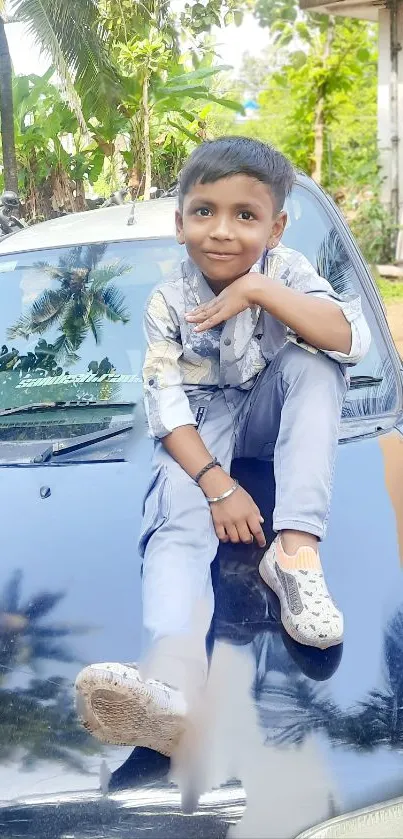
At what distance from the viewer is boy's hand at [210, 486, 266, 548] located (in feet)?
6.25

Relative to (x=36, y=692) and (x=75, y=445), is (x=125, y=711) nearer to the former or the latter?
(x=36, y=692)

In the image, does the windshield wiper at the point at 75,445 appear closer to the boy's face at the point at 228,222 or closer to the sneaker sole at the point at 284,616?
the boy's face at the point at 228,222

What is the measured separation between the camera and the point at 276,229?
82.6 inches

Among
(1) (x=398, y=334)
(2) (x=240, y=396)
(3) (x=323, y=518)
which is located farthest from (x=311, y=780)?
(1) (x=398, y=334)

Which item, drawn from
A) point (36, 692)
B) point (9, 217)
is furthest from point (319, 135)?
point (36, 692)

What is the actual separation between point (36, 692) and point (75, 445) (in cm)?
77

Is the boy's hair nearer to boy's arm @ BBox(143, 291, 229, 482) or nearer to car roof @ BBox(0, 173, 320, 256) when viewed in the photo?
boy's arm @ BBox(143, 291, 229, 482)

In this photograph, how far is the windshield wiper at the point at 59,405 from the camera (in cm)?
244

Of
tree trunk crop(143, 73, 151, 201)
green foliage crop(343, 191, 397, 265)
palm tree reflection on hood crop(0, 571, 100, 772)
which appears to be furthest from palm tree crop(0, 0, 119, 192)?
green foliage crop(343, 191, 397, 265)

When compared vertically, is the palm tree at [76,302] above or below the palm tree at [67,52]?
below

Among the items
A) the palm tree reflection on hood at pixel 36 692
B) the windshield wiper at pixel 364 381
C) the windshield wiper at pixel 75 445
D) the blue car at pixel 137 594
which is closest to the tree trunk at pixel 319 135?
the blue car at pixel 137 594

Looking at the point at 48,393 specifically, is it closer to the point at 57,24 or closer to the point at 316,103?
the point at 57,24

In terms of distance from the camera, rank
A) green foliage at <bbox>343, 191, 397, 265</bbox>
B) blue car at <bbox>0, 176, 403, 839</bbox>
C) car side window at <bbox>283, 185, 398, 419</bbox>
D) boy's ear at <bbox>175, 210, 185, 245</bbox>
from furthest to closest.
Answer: green foliage at <bbox>343, 191, 397, 265</bbox>, car side window at <bbox>283, 185, 398, 419</bbox>, boy's ear at <bbox>175, 210, 185, 245</bbox>, blue car at <bbox>0, 176, 403, 839</bbox>

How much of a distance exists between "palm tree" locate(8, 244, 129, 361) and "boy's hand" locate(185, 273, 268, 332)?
2.39ft
